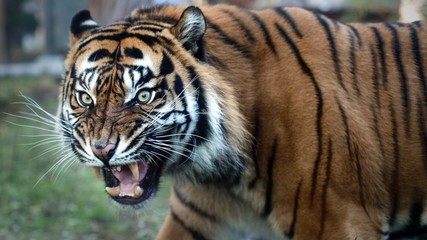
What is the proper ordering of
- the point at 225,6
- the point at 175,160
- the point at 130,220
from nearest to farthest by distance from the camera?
1. the point at 175,160
2. the point at 225,6
3. the point at 130,220

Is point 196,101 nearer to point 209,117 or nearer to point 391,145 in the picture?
point 209,117

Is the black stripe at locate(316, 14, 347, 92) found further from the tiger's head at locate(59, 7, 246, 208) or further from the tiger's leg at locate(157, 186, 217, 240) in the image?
the tiger's leg at locate(157, 186, 217, 240)

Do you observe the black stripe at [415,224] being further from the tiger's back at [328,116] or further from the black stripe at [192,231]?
the black stripe at [192,231]

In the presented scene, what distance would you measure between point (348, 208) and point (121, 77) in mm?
1105

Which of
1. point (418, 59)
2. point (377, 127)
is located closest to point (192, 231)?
point (377, 127)

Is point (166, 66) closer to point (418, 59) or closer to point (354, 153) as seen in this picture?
point (354, 153)

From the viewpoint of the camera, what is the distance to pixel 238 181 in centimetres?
342

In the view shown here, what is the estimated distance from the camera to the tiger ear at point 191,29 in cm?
317

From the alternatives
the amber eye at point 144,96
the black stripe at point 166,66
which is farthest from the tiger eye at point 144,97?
the black stripe at point 166,66

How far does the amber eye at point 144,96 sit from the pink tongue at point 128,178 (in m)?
0.26

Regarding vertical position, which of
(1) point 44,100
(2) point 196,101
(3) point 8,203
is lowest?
(1) point 44,100

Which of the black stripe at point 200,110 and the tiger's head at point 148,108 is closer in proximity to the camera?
the tiger's head at point 148,108

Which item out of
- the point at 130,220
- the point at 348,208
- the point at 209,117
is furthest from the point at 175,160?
the point at 130,220

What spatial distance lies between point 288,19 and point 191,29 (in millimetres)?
573
